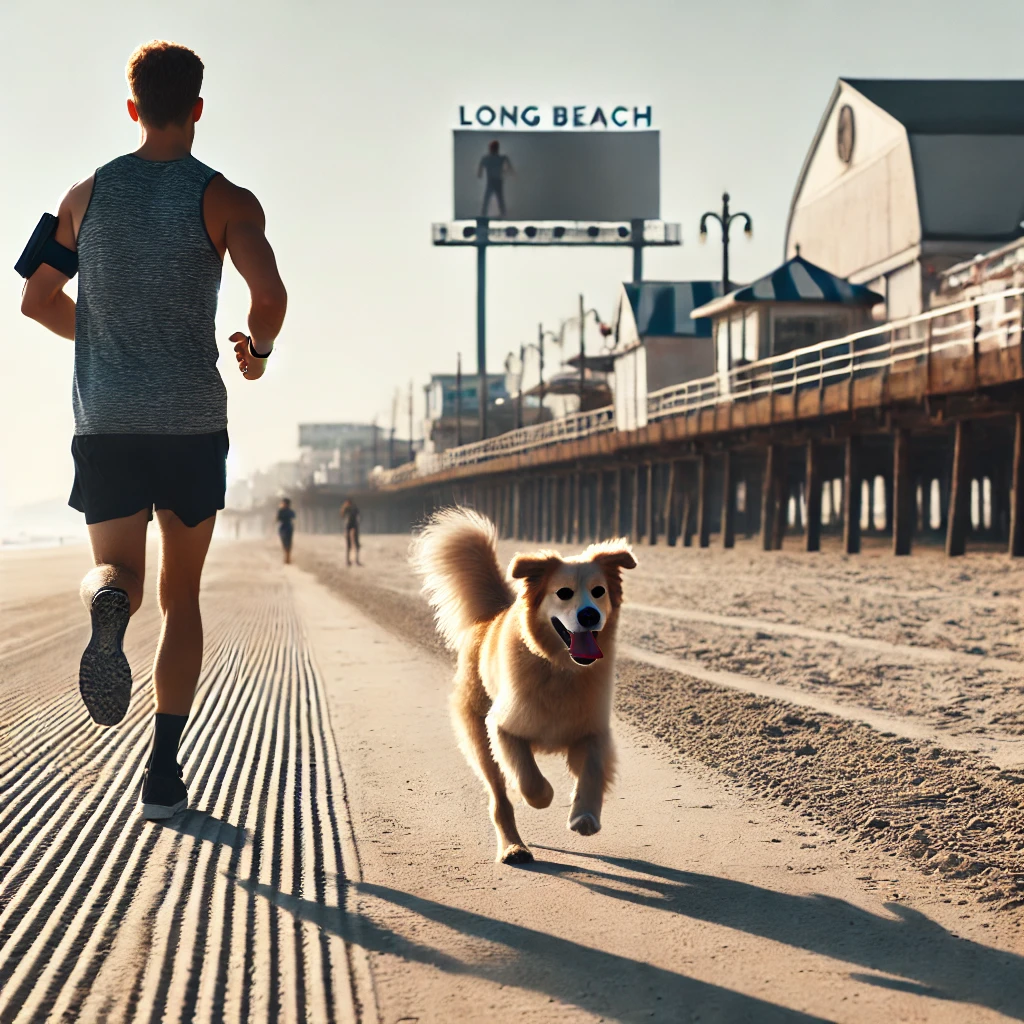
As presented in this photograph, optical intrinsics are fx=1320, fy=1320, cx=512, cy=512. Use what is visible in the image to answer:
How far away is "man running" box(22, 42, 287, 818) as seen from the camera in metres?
4.04

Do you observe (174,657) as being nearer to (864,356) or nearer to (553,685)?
(553,685)

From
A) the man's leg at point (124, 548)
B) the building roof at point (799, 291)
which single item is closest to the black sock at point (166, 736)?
the man's leg at point (124, 548)

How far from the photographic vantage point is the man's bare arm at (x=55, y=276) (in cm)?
412

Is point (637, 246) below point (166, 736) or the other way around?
the other way around

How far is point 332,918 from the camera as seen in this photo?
11.3 feet

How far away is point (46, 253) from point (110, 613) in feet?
3.92

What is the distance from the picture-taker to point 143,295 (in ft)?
13.3

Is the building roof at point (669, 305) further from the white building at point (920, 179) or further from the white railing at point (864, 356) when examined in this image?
the white building at point (920, 179)

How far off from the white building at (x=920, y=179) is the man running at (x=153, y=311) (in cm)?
3652

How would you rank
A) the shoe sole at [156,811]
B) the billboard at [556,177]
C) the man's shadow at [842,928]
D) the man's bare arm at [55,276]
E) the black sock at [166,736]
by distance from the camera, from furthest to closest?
1. the billboard at [556,177]
2. the shoe sole at [156,811]
3. the black sock at [166,736]
4. the man's bare arm at [55,276]
5. the man's shadow at [842,928]

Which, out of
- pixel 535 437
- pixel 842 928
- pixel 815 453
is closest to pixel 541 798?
pixel 842 928

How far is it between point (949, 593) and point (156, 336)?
37.3 ft

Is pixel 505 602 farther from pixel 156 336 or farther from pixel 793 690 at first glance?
pixel 793 690

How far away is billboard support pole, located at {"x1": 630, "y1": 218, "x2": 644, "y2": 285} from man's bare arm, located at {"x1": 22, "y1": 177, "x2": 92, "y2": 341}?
72522 millimetres
